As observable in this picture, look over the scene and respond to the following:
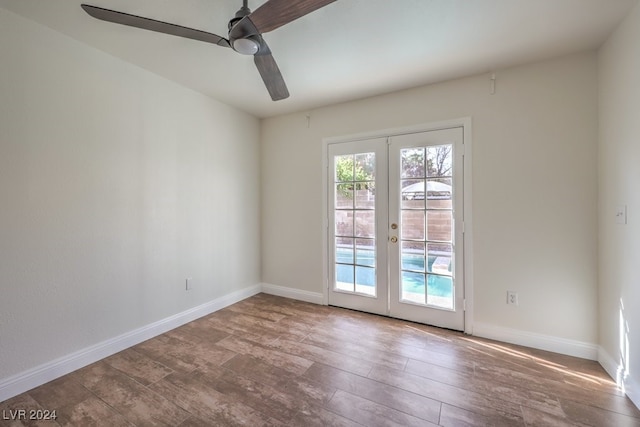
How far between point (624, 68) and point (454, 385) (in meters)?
2.49

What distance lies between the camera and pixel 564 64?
2.29 meters

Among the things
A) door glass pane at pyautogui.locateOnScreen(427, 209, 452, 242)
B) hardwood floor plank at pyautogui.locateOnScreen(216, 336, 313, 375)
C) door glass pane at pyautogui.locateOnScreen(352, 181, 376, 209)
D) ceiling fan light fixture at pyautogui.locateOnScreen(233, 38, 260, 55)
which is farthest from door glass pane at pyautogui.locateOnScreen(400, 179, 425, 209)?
ceiling fan light fixture at pyautogui.locateOnScreen(233, 38, 260, 55)

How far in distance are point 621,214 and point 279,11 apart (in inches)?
102

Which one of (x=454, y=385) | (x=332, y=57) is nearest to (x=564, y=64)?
(x=332, y=57)

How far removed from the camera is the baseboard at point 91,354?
183 cm

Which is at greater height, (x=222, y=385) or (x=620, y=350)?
(x=620, y=350)

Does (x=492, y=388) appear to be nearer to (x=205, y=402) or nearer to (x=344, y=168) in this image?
(x=205, y=402)

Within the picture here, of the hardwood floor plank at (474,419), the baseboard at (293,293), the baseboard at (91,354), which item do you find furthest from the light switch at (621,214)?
the baseboard at (91,354)

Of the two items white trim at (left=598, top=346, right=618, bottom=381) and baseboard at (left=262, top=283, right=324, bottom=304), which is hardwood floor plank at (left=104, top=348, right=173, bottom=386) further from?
white trim at (left=598, top=346, right=618, bottom=381)

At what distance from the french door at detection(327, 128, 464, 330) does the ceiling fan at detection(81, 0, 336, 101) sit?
1.76 m

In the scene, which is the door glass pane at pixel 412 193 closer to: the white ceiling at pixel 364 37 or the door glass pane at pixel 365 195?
the door glass pane at pixel 365 195

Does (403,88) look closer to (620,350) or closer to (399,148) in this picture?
(399,148)

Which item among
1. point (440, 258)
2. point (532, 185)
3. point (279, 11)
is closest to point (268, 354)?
point (440, 258)

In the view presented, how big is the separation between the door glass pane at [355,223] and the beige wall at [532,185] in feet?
2.22
